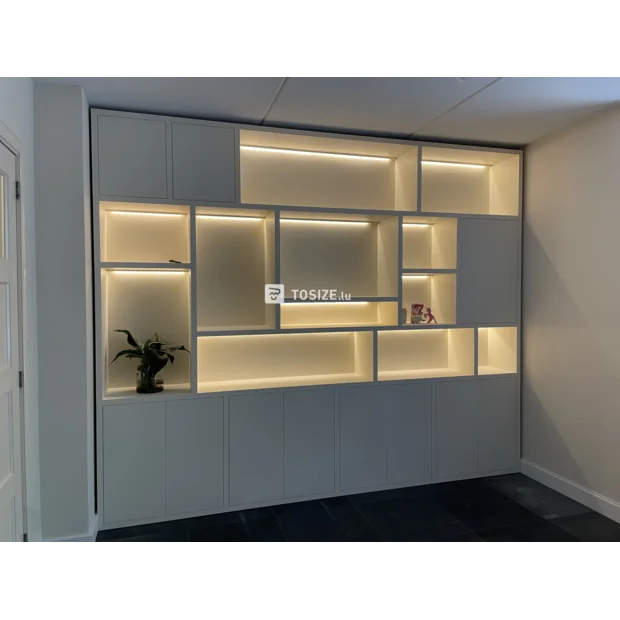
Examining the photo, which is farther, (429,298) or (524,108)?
(429,298)

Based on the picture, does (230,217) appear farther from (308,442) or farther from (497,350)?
(497,350)

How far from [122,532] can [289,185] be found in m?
2.62

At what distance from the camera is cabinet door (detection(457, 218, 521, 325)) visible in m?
3.65

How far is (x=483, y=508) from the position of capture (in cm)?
317

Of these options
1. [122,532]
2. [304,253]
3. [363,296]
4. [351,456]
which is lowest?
[122,532]

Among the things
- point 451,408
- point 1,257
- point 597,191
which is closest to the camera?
point 1,257

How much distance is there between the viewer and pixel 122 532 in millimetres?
2871

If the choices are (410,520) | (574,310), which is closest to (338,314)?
(410,520)

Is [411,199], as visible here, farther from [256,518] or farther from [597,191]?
[256,518]

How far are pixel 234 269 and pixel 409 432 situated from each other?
5.91ft

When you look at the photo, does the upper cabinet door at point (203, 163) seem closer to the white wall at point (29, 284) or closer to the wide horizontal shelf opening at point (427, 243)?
the white wall at point (29, 284)

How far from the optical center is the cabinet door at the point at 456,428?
3.61m

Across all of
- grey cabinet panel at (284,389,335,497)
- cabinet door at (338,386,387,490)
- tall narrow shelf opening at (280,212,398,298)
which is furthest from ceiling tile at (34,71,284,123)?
cabinet door at (338,386,387,490)
